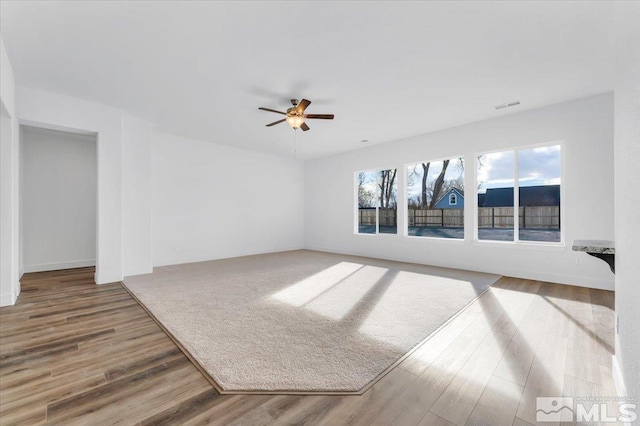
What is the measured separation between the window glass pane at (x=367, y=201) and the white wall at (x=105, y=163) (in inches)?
213

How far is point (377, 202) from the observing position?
694 centimetres

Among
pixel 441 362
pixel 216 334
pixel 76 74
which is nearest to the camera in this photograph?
pixel 441 362

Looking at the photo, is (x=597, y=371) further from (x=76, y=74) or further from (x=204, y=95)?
(x=76, y=74)

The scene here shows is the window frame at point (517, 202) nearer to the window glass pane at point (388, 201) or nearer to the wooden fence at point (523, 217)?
the wooden fence at point (523, 217)

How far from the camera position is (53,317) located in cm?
290

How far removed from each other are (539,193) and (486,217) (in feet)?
2.98

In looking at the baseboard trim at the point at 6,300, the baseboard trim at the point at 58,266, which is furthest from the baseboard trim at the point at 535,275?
the baseboard trim at the point at 58,266

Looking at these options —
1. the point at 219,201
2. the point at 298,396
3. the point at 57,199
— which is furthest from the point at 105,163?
the point at 298,396

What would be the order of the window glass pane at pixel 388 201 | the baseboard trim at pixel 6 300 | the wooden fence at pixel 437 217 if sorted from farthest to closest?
the window glass pane at pixel 388 201 < the wooden fence at pixel 437 217 < the baseboard trim at pixel 6 300

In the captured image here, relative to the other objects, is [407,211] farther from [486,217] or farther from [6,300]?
[6,300]

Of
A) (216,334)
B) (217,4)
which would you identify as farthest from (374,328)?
(217,4)

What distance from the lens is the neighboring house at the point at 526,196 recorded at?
4.43 m

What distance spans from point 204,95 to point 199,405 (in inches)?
152

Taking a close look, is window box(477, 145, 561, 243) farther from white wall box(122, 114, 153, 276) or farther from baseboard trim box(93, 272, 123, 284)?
baseboard trim box(93, 272, 123, 284)
